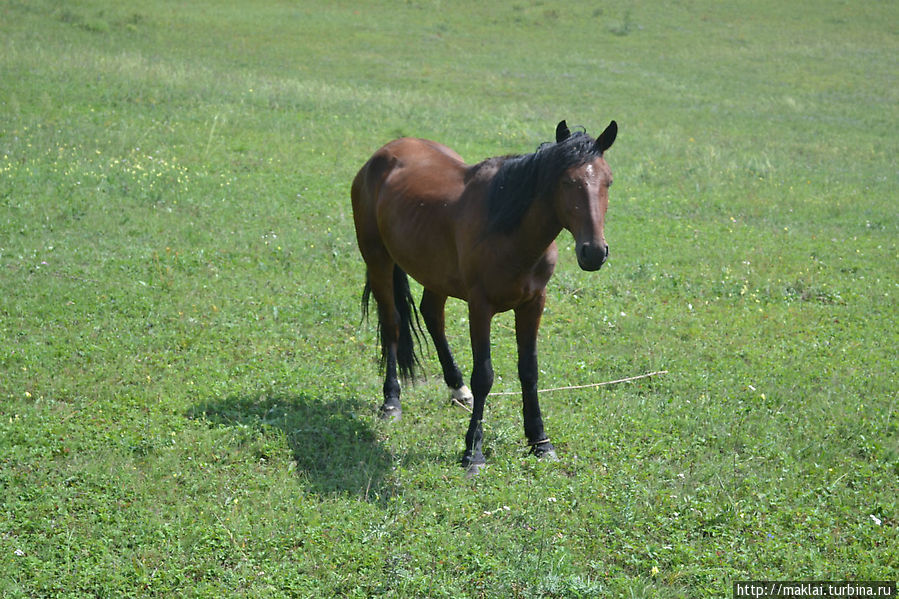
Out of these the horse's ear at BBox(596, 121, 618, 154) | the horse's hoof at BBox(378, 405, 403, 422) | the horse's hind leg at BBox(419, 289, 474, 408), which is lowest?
the horse's hoof at BBox(378, 405, 403, 422)

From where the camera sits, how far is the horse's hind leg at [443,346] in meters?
7.96

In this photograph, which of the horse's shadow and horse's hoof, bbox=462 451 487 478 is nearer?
the horse's shadow

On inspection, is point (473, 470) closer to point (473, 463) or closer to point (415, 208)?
point (473, 463)

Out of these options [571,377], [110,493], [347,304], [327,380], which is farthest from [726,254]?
[110,493]

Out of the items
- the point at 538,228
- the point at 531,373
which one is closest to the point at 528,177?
the point at 538,228

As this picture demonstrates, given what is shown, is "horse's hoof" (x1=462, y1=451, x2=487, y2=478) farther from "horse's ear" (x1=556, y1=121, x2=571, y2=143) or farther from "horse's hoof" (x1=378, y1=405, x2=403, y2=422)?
"horse's ear" (x1=556, y1=121, x2=571, y2=143)

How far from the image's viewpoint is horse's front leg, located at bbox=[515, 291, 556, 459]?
684cm

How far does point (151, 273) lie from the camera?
1035cm

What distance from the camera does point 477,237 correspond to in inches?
259

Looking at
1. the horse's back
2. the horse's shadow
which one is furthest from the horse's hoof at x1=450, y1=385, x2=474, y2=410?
the horse's back

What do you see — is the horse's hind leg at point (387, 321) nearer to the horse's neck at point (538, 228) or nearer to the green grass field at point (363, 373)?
the green grass field at point (363, 373)

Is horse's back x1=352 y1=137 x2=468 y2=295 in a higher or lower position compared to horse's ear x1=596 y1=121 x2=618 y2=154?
lower

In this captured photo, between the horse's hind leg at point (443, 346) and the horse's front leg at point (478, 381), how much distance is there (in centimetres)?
113

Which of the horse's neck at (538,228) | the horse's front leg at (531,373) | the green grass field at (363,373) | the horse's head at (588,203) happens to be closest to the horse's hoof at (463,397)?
the green grass field at (363,373)
